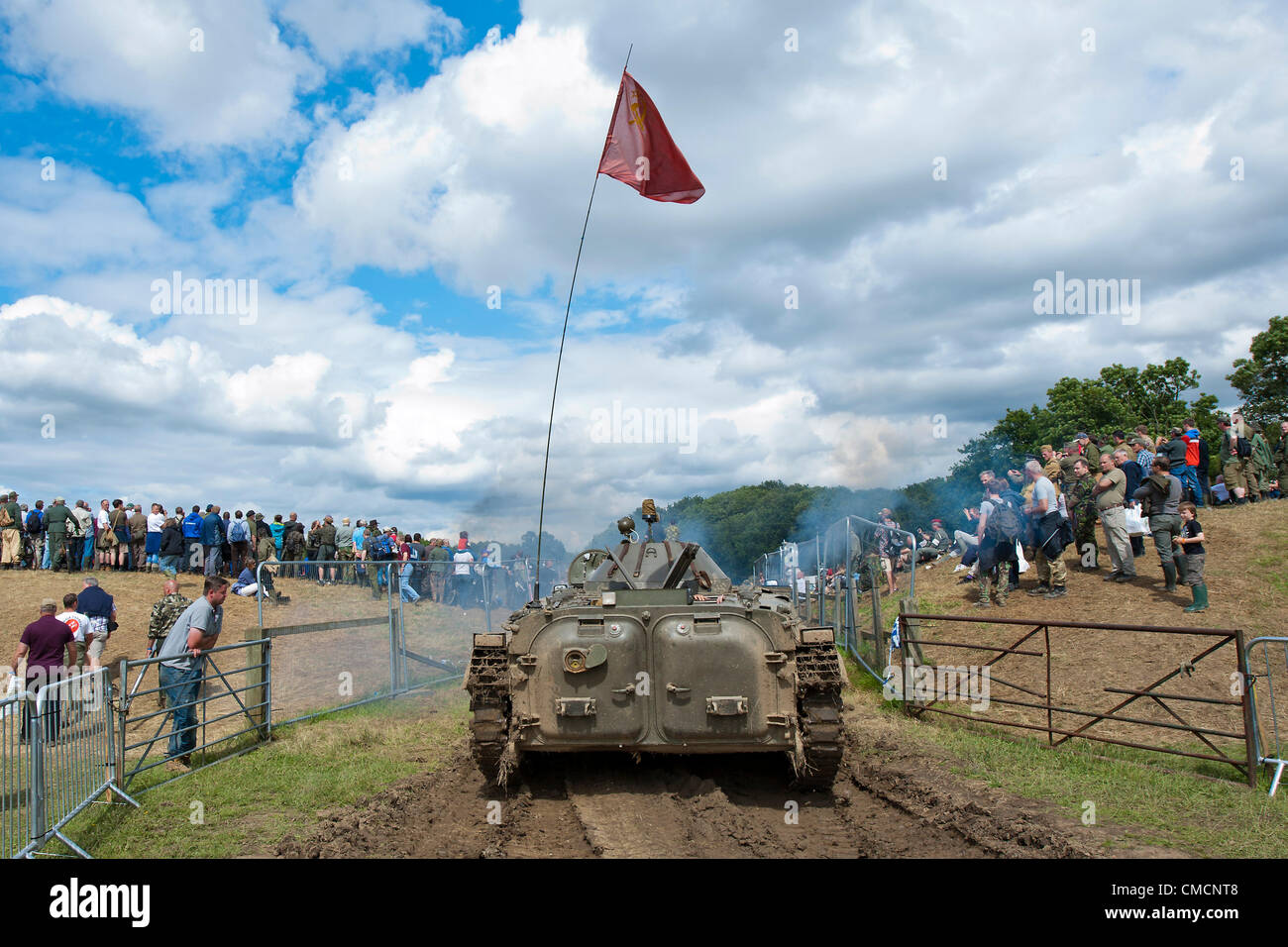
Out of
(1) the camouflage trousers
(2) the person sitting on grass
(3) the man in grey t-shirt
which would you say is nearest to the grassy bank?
(3) the man in grey t-shirt

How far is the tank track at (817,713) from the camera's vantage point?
23.8 ft

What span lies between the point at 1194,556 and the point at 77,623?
14417 mm

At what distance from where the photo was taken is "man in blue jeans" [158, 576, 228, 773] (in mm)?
8836

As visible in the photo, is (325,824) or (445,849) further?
(325,824)

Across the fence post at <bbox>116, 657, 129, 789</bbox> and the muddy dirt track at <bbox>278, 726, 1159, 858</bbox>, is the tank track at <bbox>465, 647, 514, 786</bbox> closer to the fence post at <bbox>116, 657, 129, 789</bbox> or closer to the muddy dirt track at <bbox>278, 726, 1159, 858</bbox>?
the muddy dirt track at <bbox>278, 726, 1159, 858</bbox>

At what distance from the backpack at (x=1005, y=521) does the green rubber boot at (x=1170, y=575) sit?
203cm

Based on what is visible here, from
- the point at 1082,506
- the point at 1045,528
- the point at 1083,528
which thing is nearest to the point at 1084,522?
the point at 1083,528

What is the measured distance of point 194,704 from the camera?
28.9ft

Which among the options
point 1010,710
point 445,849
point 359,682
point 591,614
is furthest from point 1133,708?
point 359,682

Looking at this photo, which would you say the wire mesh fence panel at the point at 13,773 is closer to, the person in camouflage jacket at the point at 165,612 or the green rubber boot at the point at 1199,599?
the person in camouflage jacket at the point at 165,612

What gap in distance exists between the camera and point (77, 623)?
1130cm

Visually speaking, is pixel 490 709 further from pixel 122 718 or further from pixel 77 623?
pixel 77 623

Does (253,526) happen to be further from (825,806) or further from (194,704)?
(825,806)
